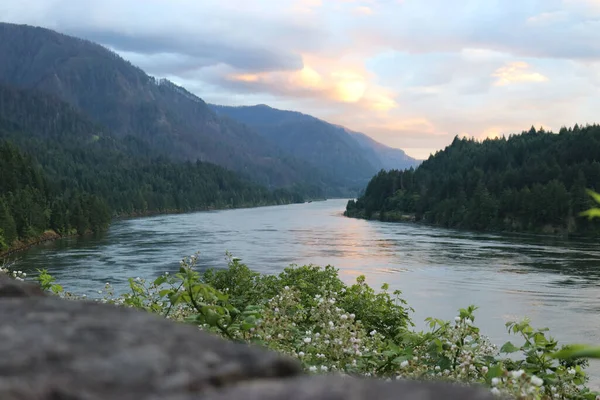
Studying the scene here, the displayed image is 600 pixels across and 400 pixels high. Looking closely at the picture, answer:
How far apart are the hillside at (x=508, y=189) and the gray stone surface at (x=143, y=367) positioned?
107m

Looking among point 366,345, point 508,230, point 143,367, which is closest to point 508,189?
point 508,230

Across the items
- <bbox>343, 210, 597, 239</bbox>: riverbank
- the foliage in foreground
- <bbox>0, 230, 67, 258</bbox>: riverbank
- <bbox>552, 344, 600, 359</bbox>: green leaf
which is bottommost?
<bbox>0, 230, 67, 258</bbox>: riverbank

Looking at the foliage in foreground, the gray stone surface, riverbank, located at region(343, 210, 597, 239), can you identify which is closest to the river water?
riverbank, located at region(343, 210, 597, 239)

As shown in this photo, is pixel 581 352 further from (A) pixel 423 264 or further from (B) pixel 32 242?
(B) pixel 32 242

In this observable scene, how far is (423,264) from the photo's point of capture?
58.6 meters

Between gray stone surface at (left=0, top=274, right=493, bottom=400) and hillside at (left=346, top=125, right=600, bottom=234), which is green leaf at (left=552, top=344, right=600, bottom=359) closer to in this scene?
gray stone surface at (left=0, top=274, right=493, bottom=400)

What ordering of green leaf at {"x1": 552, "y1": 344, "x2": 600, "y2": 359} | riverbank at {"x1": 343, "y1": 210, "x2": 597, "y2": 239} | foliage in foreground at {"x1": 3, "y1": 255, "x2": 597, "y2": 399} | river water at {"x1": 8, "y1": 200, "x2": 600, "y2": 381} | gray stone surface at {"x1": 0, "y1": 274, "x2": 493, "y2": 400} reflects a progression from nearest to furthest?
gray stone surface at {"x1": 0, "y1": 274, "x2": 493, "y2": 400}
green leaf at {"x1": 552, "y1": 344, "x2": 600, "y2": 359}
foliage in foreground at {"x1": 3, "y1": 255, "x2": 597, "y2": 399}
river water at {"x1": 8, "y1": 200, "x2": 600, "y2": 381}
riverbank at {"x1": 343, "y1": 210, "x2": 597, "y2": 239}

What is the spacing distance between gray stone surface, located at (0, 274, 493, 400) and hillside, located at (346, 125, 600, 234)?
352 feet

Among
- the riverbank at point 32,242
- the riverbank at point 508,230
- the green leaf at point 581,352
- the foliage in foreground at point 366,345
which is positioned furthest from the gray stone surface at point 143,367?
the riverbank at point 508,230

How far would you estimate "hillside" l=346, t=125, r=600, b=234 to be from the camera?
Answer: 110375 mm

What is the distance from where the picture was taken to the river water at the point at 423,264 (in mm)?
36656

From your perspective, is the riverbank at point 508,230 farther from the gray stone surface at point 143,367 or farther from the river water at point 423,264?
the gray stone surface at point 143,367

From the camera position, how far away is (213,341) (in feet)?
7.91

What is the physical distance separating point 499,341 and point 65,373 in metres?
28.8
